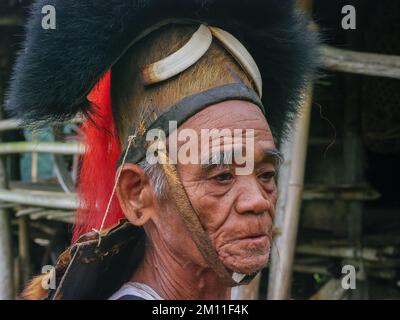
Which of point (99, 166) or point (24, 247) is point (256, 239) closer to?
point (99, 166)

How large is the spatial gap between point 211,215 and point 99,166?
46cm

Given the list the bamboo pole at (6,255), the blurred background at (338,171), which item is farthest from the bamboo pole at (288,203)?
the bamboo pole at (6,255)

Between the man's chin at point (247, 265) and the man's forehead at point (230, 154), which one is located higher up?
the man's forehead at point (230, 154)

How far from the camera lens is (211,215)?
5.34ft

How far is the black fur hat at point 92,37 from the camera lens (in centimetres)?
170

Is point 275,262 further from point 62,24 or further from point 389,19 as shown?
point 62,24

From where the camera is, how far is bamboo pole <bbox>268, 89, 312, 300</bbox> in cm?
398

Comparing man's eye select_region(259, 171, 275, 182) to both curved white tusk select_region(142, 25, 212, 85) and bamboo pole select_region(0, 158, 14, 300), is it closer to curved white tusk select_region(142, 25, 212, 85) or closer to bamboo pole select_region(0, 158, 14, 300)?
curved white tusk select_region(142, 25, 212, 85)

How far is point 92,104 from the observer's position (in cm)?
182

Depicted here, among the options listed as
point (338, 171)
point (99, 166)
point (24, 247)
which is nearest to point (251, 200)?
point (99, 166)

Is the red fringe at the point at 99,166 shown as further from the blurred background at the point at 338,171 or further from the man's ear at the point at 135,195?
the blurred background at the point at 338,171

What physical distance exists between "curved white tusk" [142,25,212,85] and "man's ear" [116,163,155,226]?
235mm

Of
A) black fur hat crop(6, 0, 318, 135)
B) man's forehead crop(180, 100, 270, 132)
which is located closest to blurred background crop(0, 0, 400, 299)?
black fur hat crop(6, 0, 318, 135)
